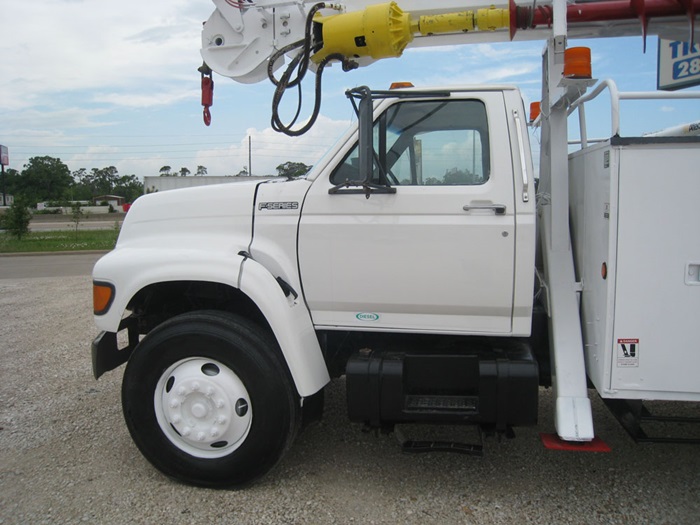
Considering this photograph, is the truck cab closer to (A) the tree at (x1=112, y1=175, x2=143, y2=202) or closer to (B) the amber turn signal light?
(B) the amber turn signal light

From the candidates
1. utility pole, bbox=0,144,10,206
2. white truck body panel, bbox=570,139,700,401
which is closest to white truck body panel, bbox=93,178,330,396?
white truck body panel, bbox=570,139,700,401

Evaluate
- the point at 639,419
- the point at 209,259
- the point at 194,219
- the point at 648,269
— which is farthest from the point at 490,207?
the point at 194,219

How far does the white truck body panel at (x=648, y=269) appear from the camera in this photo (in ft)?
9.02

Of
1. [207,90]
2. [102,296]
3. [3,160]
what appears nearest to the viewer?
[102,296]

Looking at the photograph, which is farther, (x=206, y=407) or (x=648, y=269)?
(x=206, y=407)

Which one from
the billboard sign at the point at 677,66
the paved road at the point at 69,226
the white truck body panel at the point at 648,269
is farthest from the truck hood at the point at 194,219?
the paved road at the point at 69,226

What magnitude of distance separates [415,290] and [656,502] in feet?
5.93

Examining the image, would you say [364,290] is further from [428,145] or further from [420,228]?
[428,145]

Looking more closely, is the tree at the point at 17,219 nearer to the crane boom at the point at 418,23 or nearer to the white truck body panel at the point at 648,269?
the crane boom at the point at 418,23

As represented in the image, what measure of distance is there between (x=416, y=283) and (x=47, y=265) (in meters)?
13.5

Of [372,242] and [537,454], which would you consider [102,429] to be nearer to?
[372,242]

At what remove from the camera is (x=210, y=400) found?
130 inches

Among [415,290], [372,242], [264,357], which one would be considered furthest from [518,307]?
[264,357]

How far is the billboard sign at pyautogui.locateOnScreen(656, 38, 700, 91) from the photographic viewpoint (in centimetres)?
503
